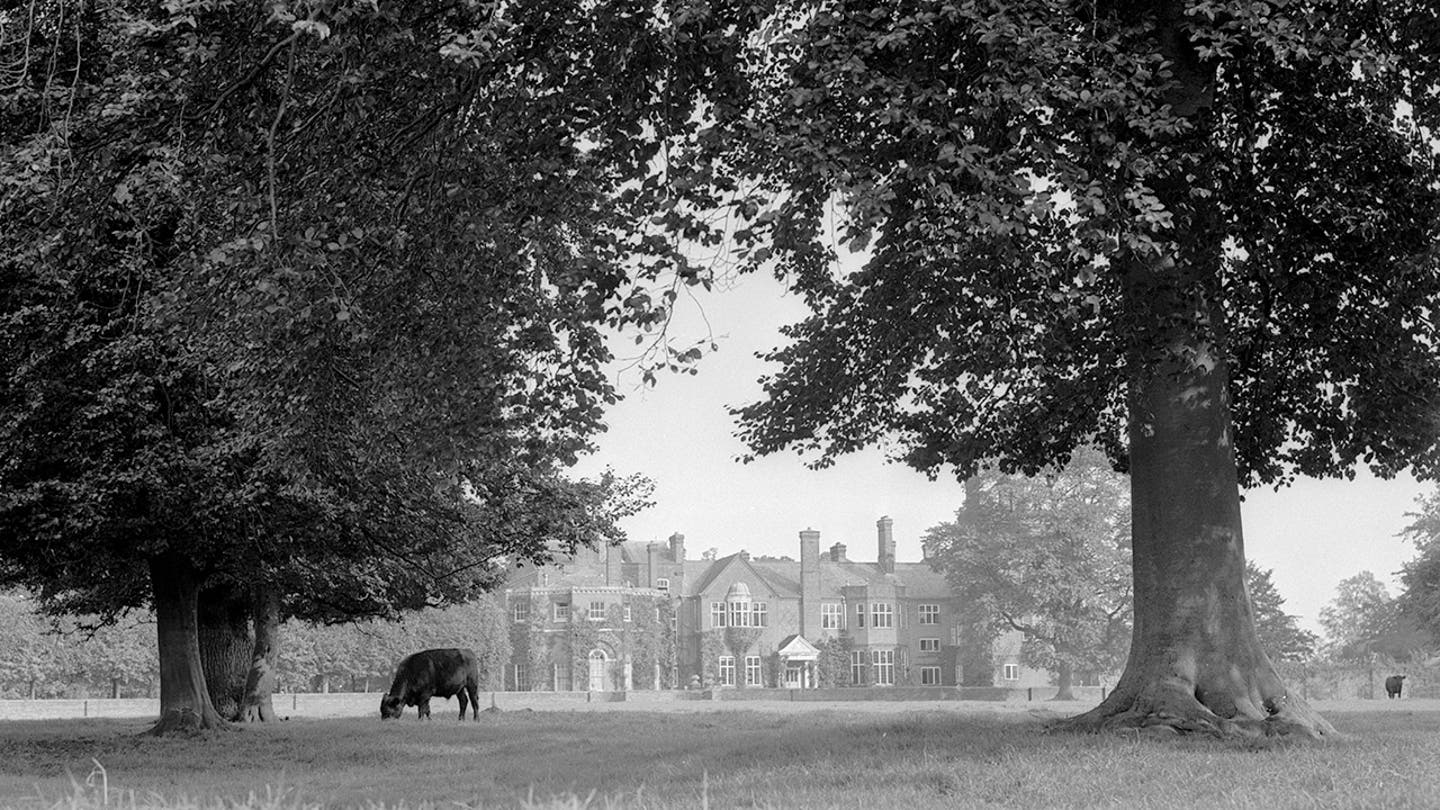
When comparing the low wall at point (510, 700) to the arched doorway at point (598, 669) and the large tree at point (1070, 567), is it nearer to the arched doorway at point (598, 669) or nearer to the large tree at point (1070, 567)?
the large tree at point (1070, 567)

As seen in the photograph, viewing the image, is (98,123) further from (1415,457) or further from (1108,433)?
(1415,457)

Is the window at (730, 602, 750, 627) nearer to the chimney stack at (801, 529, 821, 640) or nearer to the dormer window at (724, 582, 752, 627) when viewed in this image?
the dormer window at (724, 582, 752, 627)

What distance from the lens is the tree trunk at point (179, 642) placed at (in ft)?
92.5

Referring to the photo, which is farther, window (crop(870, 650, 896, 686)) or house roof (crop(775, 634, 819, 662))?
window (crop(870, 650, 896, 686))

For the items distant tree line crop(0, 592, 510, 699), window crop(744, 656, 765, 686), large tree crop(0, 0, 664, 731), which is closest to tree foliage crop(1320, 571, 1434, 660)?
window crop(744, 656, 765, 686)

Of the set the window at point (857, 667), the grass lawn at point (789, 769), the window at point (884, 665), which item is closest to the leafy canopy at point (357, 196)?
the grass lawn at point (789, 769)

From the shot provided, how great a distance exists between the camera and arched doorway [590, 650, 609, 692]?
96812 millimetres

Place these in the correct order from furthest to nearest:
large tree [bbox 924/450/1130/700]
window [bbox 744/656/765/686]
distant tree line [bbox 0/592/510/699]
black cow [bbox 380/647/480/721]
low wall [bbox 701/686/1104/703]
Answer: window [bbox 744/656/765/686] < large tree [bbox 924/450/1130/700] < low wall [bbox 701/686/1104/703] < distant tree line [bbox 0/592/510/699] < black cow [bbox 380/647/480/721]

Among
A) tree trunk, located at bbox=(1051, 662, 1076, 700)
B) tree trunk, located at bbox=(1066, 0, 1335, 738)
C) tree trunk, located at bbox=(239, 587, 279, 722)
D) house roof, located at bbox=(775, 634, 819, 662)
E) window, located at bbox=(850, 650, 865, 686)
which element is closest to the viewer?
tree trunk, located at bbox=(1066, 0, 1335, 738)

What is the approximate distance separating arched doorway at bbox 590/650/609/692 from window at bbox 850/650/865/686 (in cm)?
1726

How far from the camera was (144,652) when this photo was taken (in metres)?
71.0

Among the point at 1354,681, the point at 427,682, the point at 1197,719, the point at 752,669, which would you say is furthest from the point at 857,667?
the point at 1197,719

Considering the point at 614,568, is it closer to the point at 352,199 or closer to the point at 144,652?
the point at 144,652

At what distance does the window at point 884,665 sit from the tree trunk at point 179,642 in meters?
79.2
